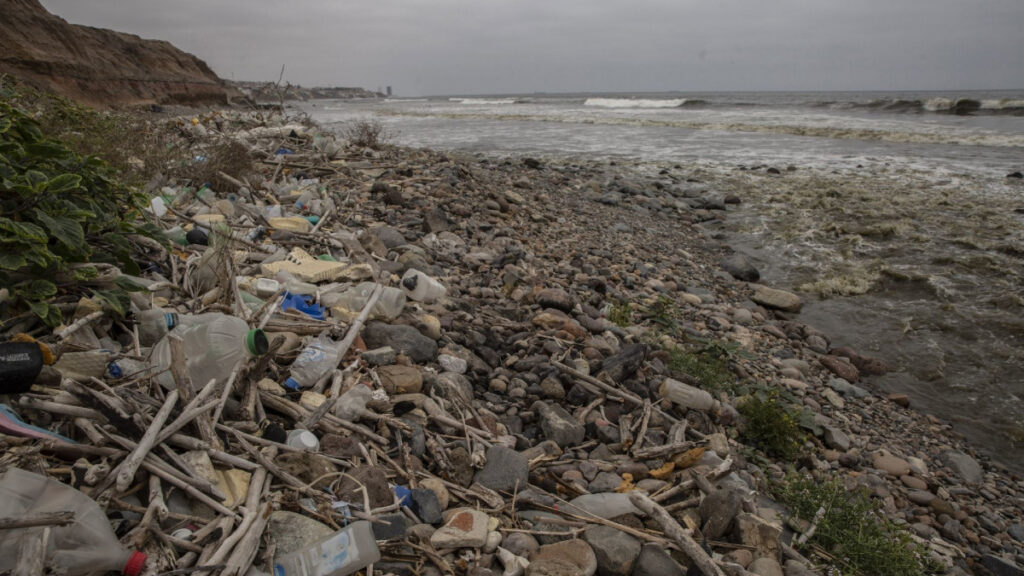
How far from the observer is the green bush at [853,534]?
259 centimetres

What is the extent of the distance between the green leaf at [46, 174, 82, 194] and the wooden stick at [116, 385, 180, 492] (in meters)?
1.11

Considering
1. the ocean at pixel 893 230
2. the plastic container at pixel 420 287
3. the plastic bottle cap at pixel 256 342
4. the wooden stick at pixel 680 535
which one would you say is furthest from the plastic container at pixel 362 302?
the ocean at pixel 893 230

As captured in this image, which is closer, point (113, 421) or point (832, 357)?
point (113, 421)

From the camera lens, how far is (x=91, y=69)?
21750 mm

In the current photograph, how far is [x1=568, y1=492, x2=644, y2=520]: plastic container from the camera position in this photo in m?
2.43

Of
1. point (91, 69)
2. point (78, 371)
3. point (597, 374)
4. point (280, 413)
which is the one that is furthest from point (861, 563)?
point (91, 69)

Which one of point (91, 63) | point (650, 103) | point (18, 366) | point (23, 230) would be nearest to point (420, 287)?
point (23, 230)

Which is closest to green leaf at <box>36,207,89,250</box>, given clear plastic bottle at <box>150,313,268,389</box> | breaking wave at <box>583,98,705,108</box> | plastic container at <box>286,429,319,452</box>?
clear plastic bottle at <box>150,313,268,389</box>

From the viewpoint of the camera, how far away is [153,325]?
2627mm

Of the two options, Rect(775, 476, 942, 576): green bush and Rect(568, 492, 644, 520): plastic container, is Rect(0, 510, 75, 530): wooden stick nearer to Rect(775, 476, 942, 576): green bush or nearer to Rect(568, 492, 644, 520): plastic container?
Rect(568, 492, 644, 520): plastic container

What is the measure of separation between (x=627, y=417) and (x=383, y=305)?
1.80 m

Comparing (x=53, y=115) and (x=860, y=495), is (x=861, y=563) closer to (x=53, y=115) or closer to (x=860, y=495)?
(x=860, y=495)

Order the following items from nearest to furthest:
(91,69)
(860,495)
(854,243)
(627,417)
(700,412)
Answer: (860,495) → (627,417) → (700,412) → (854,243) → (91,69)

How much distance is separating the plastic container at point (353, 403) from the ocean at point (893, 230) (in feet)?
15.4
